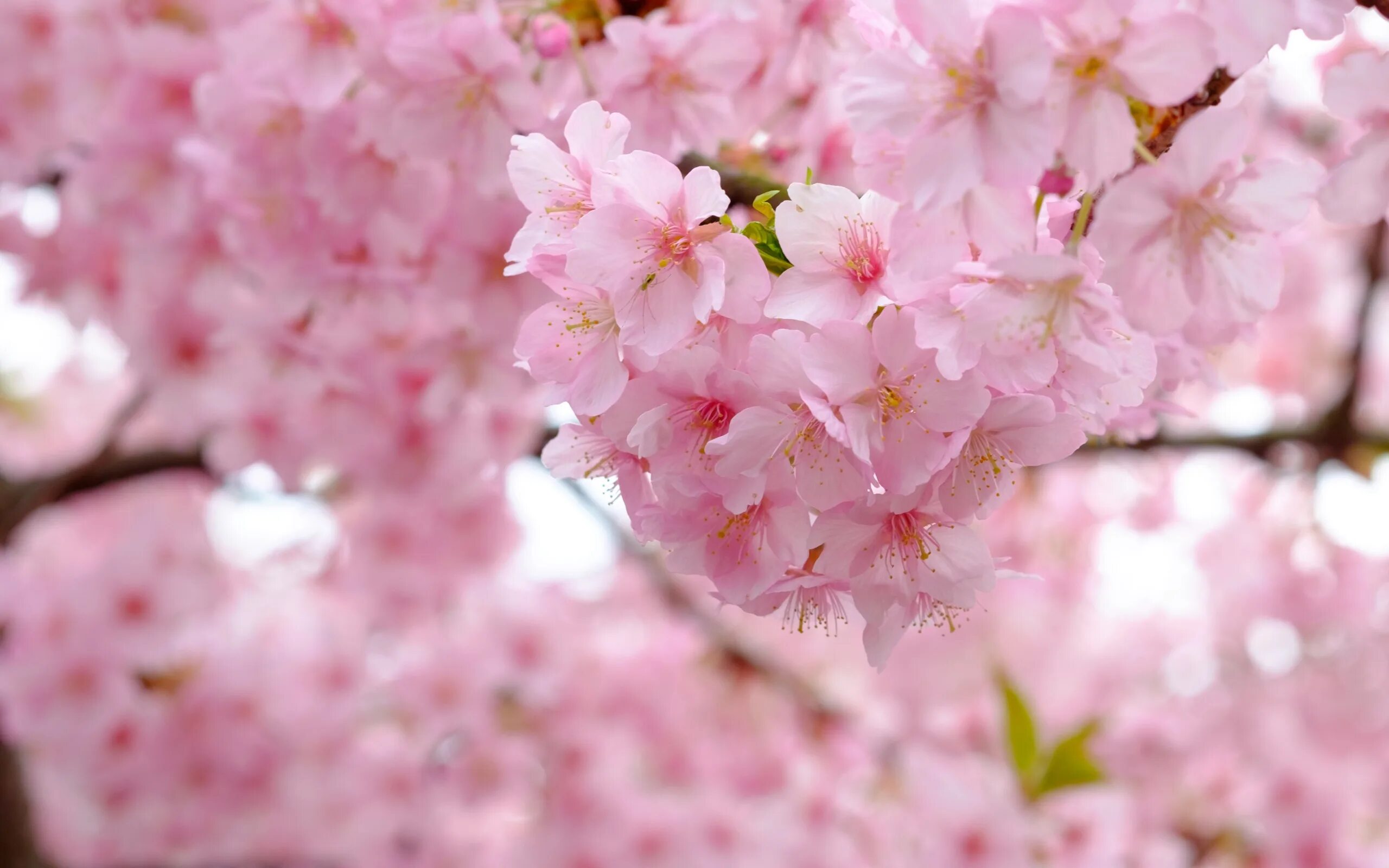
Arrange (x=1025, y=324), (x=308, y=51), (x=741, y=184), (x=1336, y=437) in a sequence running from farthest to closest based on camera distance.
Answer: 1. (x=1336, y=437)
2. (x=308, y=51)
3. (x=741, y=184)
4. (x=1025, y=324)

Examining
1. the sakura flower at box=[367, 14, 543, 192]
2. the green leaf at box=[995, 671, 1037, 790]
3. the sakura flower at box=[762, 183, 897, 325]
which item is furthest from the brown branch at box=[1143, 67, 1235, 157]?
the green leaf at box=[995, 671, 1037, 790]

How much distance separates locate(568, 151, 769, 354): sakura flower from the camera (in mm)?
800

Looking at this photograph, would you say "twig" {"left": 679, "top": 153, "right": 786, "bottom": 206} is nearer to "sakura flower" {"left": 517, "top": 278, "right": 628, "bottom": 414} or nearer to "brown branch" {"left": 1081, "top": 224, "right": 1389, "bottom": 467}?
"sakura flower" {"left": 517, "top": 278, "right": 628, "bottom": 414}

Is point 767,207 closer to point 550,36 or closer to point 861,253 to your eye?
point 861,253

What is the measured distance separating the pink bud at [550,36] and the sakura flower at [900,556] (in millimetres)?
747

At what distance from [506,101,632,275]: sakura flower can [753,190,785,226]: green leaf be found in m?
0.12

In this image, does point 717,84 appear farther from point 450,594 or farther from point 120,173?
point 450,594

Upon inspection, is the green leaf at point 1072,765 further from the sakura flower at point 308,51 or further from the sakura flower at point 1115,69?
the sakura flower at point 308,51

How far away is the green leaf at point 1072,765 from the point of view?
2299mm

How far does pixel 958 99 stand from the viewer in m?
0.77

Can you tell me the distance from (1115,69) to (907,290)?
22 cm

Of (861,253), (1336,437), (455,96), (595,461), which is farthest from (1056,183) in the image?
(1336,437)

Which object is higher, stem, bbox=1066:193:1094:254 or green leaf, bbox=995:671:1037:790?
stem, bbox=1066:193:1094:254

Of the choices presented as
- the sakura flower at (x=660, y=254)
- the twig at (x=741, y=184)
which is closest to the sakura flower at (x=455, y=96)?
the twig at (x=741, y=184)
